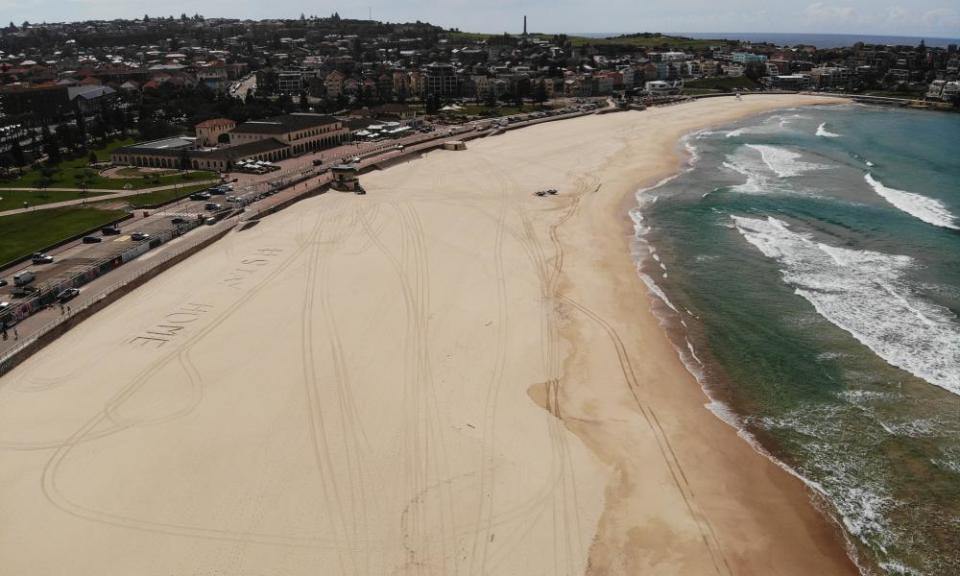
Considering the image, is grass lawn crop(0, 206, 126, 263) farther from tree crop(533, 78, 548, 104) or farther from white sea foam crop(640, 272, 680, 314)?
tree crop(533, 78, 548, 104)

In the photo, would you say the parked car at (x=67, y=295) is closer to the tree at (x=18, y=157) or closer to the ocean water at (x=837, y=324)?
the ocean water at (x=837, y=324)

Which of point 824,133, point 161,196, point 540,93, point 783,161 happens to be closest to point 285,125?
point 161,196

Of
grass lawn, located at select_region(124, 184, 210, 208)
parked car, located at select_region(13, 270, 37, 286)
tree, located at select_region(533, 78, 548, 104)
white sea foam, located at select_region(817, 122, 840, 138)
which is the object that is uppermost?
tree, located at select_region(533, 78, 548, 104)

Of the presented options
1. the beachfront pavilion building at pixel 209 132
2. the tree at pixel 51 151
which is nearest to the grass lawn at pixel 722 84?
the beachfront pavilion building at pixel 209 132

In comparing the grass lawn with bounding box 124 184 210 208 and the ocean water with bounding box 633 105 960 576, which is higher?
the grass lawn with bounding box 124 184 210 208

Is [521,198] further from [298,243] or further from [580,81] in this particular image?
[580,81]

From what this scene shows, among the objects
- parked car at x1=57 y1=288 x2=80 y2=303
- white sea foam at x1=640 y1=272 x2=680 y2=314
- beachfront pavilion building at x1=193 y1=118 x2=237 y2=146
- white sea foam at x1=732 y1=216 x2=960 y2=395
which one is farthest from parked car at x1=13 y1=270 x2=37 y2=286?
beachfront pavilion building at x1=193 y1=118 x2=237 y2=146
